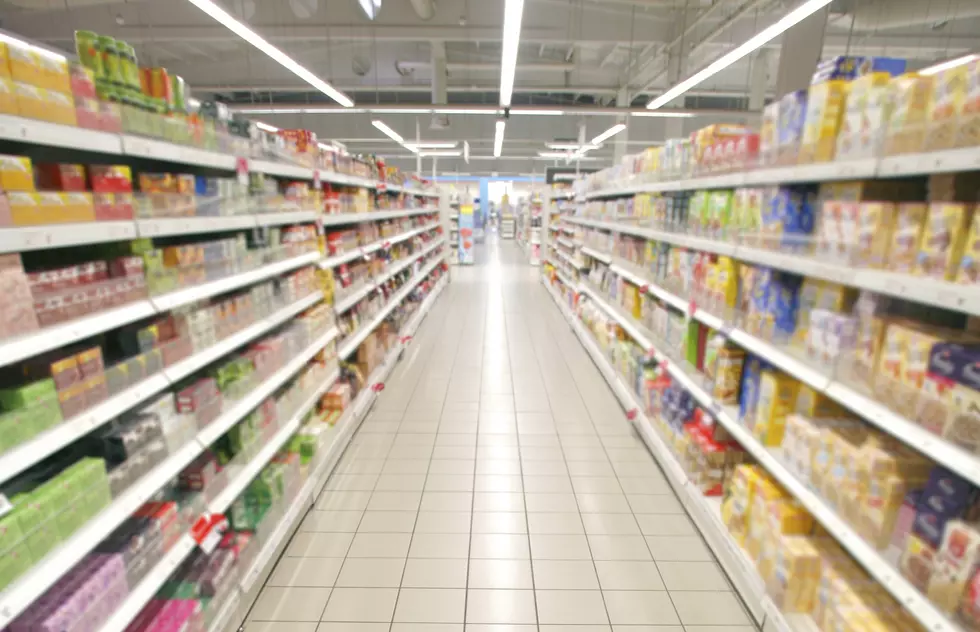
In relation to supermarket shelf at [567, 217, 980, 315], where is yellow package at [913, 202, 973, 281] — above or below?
above

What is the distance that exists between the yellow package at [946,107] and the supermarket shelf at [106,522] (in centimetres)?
292

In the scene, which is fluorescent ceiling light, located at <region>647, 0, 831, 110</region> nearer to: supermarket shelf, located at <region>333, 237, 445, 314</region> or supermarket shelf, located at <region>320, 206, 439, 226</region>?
supermarket shelf, located at <region>320, 206, 439, 226</region>

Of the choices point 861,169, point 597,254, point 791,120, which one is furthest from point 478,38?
point 861,169

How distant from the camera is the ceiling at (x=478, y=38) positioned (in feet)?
25.5

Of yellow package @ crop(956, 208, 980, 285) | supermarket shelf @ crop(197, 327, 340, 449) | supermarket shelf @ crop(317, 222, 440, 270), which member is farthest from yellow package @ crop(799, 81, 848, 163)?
supermarket shelf @ crop(317, 222, 440, 270)

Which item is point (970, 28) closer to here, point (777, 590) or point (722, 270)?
point (722, 270)

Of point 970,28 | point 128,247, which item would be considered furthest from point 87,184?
point 970,28

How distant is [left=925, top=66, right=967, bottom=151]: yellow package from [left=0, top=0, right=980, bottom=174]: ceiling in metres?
4.87

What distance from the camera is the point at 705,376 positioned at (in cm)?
320

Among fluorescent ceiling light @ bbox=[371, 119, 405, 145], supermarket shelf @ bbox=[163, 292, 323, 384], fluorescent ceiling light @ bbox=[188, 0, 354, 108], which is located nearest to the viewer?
supermarket shelf @ bbox=[163, 292, 323, 384]

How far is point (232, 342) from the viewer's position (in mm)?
2525

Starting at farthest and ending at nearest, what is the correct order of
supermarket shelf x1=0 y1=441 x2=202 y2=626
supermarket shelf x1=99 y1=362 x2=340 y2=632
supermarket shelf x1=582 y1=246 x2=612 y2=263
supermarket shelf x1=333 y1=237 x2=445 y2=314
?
supermarket shelf x1=582 y1=246 x2=612 y2=263 < supermarket shelf x1=333 y1=237 x2=445 y2=314 < supermarket shelf x1=99 y1=362 x2=340 y2=632 < supermarket shelf x1=0 y1=441 x2=202 y2=626

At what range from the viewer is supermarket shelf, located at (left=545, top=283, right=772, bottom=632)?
7.82 feet

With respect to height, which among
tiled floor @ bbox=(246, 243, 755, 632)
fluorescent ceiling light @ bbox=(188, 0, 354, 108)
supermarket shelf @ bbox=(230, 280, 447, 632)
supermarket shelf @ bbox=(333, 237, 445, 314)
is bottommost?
tiled floor @ bbox=(246, 243, 755, 632)
